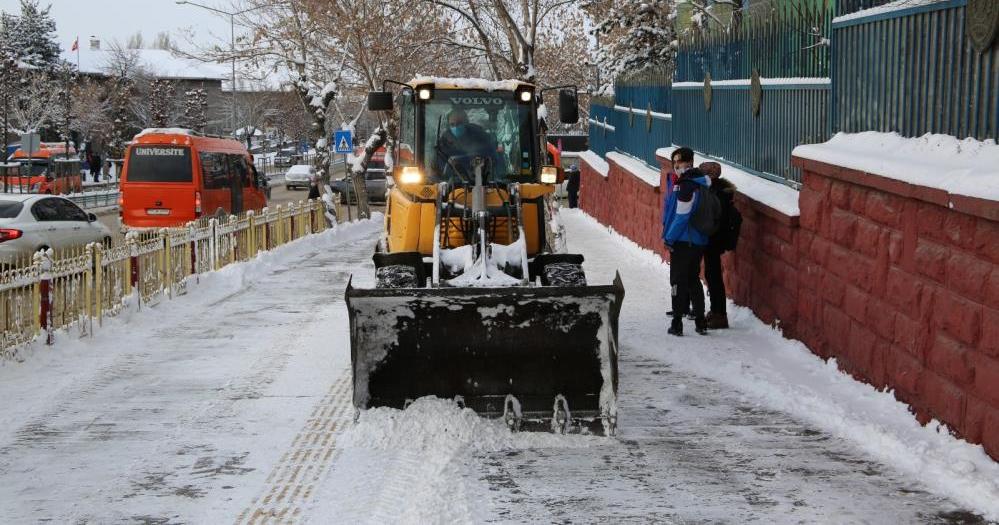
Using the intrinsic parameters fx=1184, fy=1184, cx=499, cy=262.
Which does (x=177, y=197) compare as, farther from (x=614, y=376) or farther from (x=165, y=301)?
(x=614, y=376)

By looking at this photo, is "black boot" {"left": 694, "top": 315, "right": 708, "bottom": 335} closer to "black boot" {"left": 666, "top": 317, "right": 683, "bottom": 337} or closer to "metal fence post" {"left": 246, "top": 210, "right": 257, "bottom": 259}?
"black boot" {"left": 666, "top": 317, "right": 683, "bottom": 337}

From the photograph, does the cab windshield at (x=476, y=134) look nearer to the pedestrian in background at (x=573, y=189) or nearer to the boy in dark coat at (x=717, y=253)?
the boy in dark coat at (x=717, y=253)

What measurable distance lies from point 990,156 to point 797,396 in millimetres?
2362

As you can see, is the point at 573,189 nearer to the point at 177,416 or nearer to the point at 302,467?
the point at 177,416

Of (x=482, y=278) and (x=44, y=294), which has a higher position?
(x=482, y=278)

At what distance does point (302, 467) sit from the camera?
23.2 feet

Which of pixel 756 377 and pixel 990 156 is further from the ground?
pixel 990 156

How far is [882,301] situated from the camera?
8.54 m

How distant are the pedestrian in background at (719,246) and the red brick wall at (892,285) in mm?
340

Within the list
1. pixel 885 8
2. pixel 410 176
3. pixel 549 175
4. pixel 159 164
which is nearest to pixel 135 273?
pixel 410 176

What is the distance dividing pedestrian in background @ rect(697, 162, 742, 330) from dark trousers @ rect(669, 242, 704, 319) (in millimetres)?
306

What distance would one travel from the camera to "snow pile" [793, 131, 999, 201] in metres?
6.91

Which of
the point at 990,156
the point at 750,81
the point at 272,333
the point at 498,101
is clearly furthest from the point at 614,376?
the point at 750,81

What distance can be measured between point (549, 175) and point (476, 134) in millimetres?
822
